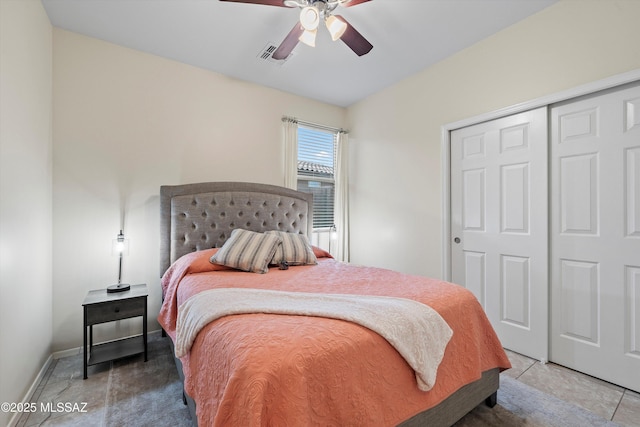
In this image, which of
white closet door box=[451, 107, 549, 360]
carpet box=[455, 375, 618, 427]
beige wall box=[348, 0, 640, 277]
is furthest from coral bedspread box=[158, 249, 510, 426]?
beige wall box=[348, 0, 640, 277]

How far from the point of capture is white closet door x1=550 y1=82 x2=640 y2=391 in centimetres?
189

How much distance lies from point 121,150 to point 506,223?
3.68m

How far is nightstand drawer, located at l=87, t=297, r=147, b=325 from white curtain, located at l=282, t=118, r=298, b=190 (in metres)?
2.04

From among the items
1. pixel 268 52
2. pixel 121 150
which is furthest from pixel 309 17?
pixel 121 150

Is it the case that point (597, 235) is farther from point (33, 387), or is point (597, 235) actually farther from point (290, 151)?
point (33, 387)

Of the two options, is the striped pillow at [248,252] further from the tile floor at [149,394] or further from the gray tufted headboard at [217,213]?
the tile floor at [149,394]

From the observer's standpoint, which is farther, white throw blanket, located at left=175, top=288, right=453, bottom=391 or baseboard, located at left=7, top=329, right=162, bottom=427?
baseboard, located at left=7, top=329, right=162, bottom=427

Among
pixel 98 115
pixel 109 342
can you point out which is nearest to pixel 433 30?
pixel 98 115

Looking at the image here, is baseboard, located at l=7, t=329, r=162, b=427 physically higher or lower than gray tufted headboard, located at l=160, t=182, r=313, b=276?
lower

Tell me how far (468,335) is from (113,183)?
3.13 m

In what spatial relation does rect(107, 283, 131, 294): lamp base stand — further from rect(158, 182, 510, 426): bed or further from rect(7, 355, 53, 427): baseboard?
rect(7, 355, 53, 427): baseboard

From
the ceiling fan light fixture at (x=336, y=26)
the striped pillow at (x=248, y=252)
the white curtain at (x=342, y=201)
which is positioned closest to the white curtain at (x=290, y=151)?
the white curtain at (x=342, y=201)

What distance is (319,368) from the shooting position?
989 mm

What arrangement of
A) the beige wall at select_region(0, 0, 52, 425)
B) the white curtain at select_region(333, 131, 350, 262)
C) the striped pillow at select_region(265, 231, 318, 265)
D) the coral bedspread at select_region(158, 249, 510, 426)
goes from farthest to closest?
the white curtain at select_region(333, 131, 350, 262) < the striped pillow at select_region(265, 231, 318, 265) < the beige wall at select_region(0, 0, 52, 425) < the coral bedspread at select_region(158, 249, 510, 426)
